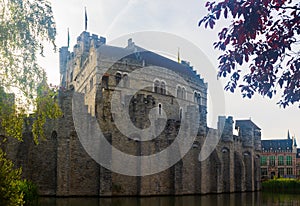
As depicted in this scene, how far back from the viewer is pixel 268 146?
78.7 meters

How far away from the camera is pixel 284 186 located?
40969mm

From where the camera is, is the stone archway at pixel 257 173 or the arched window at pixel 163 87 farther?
the arched window at pixel 163 87

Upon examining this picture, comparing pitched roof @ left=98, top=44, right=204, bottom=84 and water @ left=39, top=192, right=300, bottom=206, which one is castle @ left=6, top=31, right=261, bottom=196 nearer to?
pitched roof @ left=98, top=44, right=204, bottom=84

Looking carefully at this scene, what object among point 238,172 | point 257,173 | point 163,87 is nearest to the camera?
point 238,172

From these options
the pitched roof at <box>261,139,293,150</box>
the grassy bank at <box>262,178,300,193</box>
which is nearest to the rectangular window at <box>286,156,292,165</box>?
the pitched roof at <box>261,139,293,150</box>

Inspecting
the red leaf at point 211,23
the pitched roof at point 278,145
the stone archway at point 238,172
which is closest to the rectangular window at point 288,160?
the pitched roof at point 278,145

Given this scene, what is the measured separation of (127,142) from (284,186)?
61.5 feet

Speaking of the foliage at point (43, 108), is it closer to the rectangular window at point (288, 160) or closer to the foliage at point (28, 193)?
the foliage at point (28, 193)

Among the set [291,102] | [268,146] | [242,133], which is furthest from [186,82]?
[291,102]

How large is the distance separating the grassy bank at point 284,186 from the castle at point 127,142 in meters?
1.78

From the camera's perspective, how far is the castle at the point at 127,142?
28.8 m

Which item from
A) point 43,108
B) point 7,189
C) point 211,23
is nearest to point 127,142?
point 43,108

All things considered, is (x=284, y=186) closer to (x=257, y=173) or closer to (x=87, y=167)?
(x=257, y=173)

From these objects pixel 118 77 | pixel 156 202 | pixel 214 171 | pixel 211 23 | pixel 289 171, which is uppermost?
pixel 118 77
